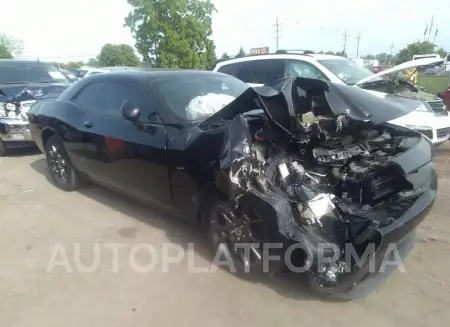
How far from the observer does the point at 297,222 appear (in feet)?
9.04

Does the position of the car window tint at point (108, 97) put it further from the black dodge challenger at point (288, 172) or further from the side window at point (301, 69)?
the side window at point (301, 69)

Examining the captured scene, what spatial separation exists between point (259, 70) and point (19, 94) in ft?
14.8

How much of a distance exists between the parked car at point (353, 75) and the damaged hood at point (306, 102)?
2818 millimetres

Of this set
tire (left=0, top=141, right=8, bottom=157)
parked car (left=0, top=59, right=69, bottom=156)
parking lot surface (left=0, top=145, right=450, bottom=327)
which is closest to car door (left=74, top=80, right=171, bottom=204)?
parking lot surface (left=0, top=145, right=450, bottom=327)

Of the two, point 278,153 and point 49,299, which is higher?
point 278,153

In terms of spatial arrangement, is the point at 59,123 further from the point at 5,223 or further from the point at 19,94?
the point at 19,94

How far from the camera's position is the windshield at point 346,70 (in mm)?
6988

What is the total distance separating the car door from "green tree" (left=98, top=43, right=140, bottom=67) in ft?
132

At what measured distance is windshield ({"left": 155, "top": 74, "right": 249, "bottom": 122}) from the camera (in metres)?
3.71

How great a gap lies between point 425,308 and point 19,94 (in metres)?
7.22

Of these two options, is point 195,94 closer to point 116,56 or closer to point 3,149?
point 3,149

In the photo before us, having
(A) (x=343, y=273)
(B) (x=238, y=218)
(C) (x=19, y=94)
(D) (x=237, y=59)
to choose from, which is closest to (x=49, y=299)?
(B) (x=238, y=218)

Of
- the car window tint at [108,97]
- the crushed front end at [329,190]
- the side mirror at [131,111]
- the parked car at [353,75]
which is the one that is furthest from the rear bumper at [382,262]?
the parked car at [353,75]

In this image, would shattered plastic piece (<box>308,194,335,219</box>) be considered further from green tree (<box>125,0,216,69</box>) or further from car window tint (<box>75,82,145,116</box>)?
green tree (<box>125,0,216,69</box>)
